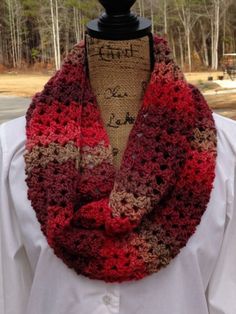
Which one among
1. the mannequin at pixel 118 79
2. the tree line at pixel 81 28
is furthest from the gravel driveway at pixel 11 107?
the tree line at pixel 81 28

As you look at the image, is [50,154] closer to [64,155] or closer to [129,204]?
[64,155]

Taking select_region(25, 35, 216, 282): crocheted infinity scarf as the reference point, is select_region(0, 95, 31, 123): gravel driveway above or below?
below

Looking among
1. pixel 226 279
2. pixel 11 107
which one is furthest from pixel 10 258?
pixel 11 107

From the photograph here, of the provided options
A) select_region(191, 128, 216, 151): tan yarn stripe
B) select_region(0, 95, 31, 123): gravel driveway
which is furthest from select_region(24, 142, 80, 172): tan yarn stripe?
select_region(0, 95, 31, 123): gravel driveway

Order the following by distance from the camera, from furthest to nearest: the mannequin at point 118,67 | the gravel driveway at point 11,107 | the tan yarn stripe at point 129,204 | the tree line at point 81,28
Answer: the tree line at point 81,28, the gravel driveway at point 11,107, the mannequin at point 118,67, the tan yarn stripe at point 129,204

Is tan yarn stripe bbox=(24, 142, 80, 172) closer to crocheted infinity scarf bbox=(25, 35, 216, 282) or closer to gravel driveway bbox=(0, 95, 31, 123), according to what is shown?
crocheted infinity scarf bbox=(25, 35, 216, 282)

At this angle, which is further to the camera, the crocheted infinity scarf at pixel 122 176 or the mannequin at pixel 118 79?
the mannequin at pixel 118 79

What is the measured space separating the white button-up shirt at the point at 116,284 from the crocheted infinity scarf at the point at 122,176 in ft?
0.09

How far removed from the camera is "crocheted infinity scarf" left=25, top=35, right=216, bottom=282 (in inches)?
29.2

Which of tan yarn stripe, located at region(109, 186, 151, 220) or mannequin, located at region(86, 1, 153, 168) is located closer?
tan yarn stripe, located at region(109, 186, 151, 220)

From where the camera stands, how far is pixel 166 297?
0.77 meters

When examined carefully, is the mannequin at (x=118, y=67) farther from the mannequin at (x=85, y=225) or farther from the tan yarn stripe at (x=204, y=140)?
the tan yarn stripe at (x=204, y=140)

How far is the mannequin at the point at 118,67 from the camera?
0.85 m

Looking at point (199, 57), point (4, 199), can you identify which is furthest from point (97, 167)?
point (199, 57)
